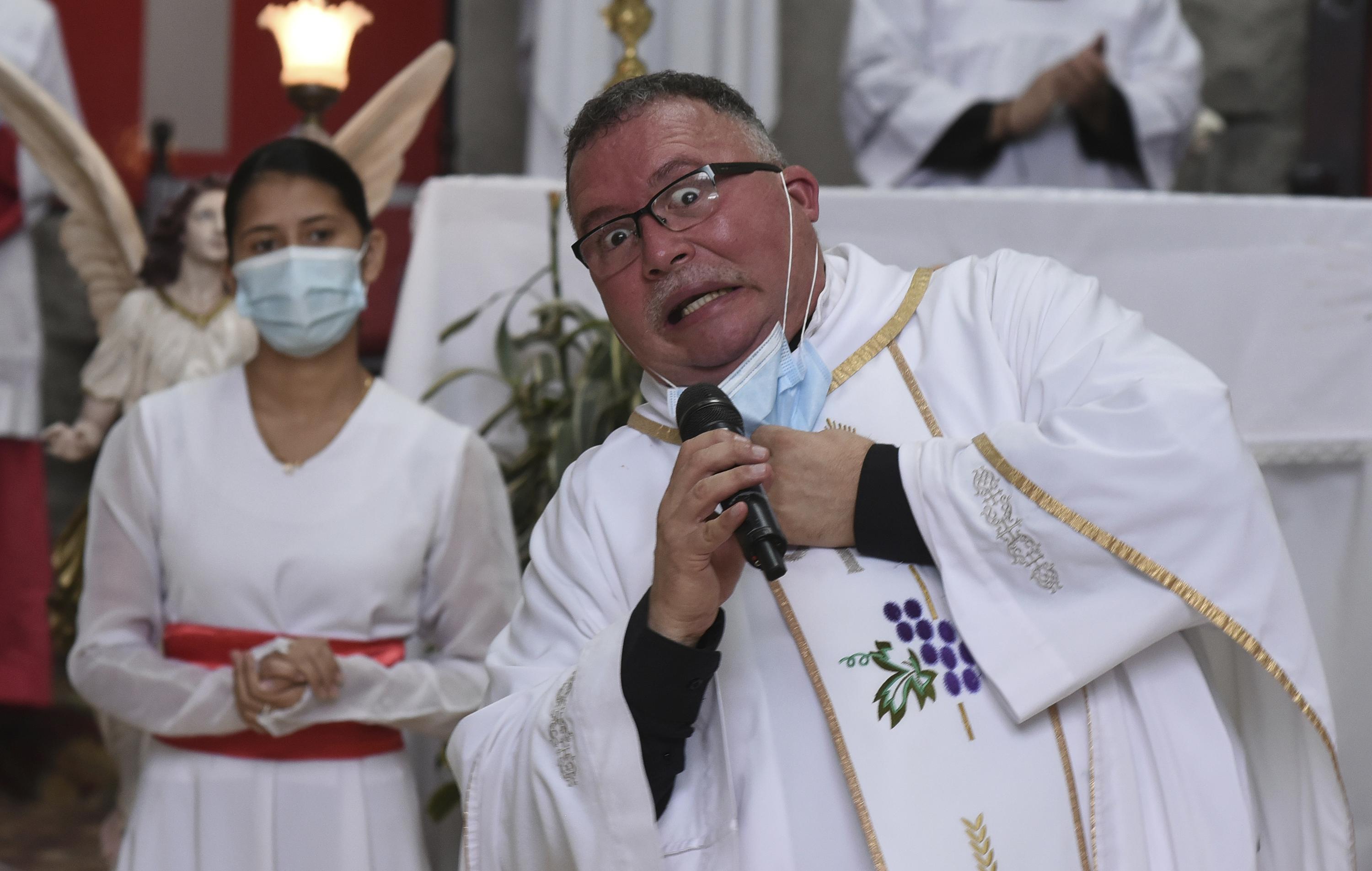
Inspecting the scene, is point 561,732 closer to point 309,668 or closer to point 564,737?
point 564,737

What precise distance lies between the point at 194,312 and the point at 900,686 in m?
2.90

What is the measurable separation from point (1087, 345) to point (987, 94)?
290cm

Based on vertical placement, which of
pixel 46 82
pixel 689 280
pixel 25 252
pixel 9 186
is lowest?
pixel 689 280

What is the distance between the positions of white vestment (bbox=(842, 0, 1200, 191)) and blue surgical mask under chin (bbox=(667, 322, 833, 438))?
7.95 feet

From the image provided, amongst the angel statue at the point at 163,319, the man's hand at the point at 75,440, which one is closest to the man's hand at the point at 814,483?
the angel statue at the point at 163,319

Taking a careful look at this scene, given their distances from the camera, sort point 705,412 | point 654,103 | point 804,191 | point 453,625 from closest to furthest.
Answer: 1. point 705,412
2. point 654,103
3. point 804,191
4. point 453,625

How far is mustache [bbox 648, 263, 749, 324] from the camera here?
1.70m

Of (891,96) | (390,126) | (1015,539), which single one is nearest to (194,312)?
(390,126)

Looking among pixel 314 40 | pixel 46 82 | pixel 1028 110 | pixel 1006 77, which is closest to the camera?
pixel 314 40

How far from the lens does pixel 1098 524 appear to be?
1.54 metres

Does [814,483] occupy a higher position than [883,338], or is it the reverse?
[883,338]

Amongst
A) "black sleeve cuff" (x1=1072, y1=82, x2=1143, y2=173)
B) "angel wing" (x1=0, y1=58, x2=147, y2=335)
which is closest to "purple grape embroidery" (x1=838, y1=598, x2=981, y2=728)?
"black sleeve cuff" (x1=1072, y1=82, x2=1143, y2=173)

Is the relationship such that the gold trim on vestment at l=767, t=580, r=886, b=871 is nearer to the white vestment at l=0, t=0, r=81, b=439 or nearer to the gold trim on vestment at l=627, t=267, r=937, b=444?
the gold trim on vestment at l=627, t=267, r=937, b=444

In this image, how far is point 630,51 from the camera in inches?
145
